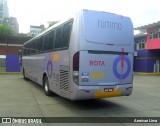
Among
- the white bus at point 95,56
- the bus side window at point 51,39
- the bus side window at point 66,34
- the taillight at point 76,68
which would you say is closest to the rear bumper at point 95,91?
the white bus at point 95,56

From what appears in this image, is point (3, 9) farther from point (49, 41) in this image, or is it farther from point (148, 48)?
point (49, 41)

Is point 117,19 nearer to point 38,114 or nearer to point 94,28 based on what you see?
point 94,28

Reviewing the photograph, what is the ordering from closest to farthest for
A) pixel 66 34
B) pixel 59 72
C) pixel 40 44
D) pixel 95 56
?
pixel 95 56
pixel 66 34
pixel 59 72
pixel 40 44

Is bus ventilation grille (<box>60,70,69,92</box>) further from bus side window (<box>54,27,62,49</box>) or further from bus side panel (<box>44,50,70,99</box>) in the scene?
bus side window (<box>54,27,62,49</box>)

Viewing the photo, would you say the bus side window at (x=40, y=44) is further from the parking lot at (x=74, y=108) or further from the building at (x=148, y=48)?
the building at (x=148, y=48)

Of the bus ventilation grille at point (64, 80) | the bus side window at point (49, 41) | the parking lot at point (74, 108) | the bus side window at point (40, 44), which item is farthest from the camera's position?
the bus side window at point (40, 44)

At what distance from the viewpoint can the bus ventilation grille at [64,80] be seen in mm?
9427

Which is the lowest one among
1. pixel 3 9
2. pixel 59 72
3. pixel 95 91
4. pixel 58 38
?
pixel 95 91

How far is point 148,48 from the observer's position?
4412 centimetres

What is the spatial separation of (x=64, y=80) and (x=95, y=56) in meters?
1.50

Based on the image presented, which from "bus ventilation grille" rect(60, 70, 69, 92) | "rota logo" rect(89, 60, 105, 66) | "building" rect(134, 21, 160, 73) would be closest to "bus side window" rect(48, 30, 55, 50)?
"bus ventilation grille" rect(60, 70, 69, 92)

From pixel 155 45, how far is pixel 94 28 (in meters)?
34.8

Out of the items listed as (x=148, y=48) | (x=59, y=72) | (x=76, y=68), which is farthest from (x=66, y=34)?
(x=148, y=48)

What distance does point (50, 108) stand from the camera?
966 centimetres
